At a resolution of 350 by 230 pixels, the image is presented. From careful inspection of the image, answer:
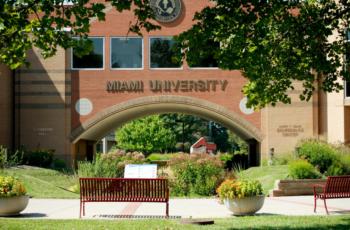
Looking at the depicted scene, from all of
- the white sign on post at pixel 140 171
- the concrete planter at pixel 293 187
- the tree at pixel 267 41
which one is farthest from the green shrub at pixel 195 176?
the tree at pixel 267 41

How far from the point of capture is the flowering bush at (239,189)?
43.4 feet

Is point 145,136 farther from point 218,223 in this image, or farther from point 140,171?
point 218,223

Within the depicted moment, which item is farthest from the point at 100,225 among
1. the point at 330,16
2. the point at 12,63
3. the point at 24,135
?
the point at 24,135

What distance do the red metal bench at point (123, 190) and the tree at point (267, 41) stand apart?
3.06 metres

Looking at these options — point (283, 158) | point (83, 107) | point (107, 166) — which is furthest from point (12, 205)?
point (83, 107)

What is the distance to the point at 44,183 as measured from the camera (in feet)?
69.5

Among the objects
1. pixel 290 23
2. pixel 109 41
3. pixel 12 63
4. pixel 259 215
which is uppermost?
pixel 109 41

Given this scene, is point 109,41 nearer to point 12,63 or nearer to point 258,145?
point 258,145

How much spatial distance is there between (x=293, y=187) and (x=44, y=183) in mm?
8850

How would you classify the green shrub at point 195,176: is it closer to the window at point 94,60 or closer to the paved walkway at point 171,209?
the paved walkway at point 171,209

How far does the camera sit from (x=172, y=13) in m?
32.2

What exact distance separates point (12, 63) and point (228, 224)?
5.19 m

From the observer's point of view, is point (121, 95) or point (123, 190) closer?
point (123, 190)

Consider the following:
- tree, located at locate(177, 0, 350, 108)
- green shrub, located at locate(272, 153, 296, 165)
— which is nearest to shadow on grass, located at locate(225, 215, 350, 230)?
tree, located at locate(177, 0, 350, 108)
